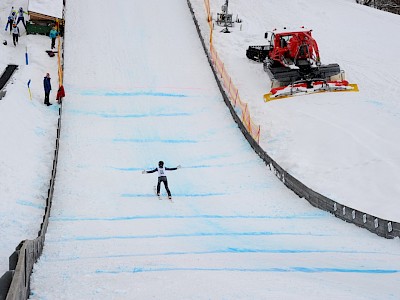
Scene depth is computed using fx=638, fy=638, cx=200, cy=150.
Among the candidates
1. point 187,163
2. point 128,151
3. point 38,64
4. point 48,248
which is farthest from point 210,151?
point 38,64

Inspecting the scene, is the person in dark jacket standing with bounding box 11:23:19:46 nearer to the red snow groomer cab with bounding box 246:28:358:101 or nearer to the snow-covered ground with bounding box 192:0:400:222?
the snow-covered ground with bounding box 192:0:400:222

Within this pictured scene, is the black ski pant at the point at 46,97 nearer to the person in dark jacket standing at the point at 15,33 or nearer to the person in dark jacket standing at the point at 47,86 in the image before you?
the person in dark jacket standing at the point at 47,86

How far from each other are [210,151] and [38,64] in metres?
10.5

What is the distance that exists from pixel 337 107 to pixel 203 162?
6.94m

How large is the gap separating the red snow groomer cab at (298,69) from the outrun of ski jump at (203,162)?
9 centimetres

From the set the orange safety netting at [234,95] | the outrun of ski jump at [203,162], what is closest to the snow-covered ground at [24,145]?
the outrun of ski jump at [203,162]

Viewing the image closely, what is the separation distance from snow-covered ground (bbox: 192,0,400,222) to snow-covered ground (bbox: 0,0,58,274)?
7897 mm

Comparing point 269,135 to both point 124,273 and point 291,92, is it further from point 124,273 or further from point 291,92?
point 124,273

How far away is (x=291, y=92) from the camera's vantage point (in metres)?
25.7

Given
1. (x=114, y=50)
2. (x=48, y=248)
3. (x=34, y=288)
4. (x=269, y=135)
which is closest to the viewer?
(x=34, y=288)

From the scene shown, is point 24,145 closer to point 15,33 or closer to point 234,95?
point 234,95

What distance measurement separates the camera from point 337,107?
24.8 metres

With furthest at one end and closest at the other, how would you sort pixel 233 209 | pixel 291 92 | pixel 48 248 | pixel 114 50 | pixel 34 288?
1. pixel 114 50
2. pixel 291 92
3. pixel 233 209
4. pixel 48 248
5. pixel 34 288

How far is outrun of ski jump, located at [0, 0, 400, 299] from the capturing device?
41.4 feet
